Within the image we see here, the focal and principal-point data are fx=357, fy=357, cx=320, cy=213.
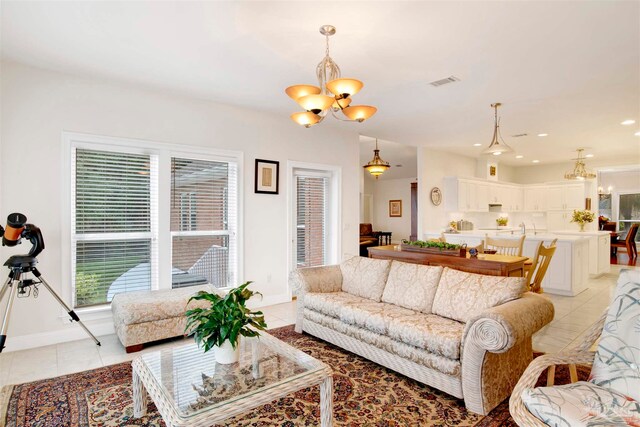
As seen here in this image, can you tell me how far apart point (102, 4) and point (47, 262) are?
8.20ft

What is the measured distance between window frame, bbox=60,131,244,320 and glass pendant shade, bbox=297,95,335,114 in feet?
7.31

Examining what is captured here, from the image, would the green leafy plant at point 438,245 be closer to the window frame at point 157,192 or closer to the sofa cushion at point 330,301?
the sofa cushion at point 330,301

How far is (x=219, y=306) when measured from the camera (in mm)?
2068

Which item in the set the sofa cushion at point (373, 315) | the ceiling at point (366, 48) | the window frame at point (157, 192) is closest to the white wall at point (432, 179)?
the ceiling at point (366, 48)

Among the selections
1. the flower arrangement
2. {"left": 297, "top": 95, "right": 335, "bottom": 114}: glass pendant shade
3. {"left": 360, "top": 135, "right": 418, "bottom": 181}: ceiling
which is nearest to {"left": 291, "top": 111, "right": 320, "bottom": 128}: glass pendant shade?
{"left": 297, "top": 95, "right": 335, "bottom": 114}: glass pendant shade

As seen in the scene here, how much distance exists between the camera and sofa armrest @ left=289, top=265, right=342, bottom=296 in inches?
144

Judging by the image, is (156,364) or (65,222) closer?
(156,364)

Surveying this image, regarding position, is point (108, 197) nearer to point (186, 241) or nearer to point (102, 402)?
point (186, 241)

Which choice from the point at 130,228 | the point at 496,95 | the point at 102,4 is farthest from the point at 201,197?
the point at 496,95

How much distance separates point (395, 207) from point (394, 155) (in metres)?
4.12

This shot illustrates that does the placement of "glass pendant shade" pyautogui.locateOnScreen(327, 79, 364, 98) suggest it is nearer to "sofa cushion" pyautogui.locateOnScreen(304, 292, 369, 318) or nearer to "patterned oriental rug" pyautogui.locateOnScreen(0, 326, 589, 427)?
"sofa cushion" pyautogui.locateOnScreen(304, 292, 369, 318)

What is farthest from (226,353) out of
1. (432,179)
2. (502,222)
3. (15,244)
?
(502,222)

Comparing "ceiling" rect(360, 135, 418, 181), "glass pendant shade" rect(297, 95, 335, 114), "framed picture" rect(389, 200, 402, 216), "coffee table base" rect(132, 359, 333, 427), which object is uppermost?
"ceiling" rect(360, 135, 418, 181)

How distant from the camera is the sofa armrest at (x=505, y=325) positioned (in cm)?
209
